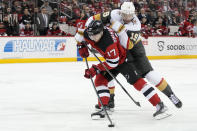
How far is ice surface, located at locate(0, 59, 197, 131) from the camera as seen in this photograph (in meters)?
4.13

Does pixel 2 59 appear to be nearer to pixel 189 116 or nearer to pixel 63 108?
pixel 63 108

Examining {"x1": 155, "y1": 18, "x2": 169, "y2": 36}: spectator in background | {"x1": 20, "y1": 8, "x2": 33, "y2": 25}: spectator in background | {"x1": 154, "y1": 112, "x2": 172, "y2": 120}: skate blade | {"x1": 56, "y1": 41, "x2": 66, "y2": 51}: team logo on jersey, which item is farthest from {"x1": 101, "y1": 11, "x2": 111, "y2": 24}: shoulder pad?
{"x1": 155, "y1": 18, "x2": 169, "y2": 36}: spectator in background

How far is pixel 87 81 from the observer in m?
7.94

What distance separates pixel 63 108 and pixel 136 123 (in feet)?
4.05

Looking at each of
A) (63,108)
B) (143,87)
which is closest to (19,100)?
(63,108)

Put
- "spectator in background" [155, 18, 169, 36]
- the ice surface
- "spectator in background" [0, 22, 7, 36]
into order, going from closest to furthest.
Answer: the ice surface → "spectator in background" [0, 22, 7, 36] → "spectator in background" [155, 18, 169, 36]

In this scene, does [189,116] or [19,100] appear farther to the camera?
[19,100]

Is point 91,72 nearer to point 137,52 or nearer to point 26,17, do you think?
point 137,52

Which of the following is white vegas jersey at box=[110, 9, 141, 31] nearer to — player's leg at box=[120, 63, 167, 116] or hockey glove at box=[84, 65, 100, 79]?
player's leg at box=[120, 63, 167, 116]

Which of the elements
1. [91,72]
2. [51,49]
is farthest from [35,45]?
[91,72]

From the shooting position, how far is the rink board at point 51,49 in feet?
38.8

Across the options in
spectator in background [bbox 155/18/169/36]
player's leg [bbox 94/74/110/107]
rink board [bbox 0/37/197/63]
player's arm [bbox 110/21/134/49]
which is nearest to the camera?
player's arm [bbox 110/21/134/49]

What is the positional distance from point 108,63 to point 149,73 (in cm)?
57

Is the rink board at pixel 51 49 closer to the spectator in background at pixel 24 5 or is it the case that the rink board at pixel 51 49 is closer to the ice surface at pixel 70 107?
the spectator in background at pixel 24 5
